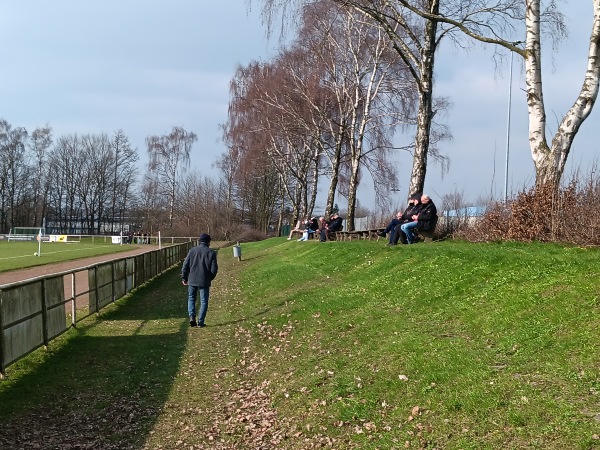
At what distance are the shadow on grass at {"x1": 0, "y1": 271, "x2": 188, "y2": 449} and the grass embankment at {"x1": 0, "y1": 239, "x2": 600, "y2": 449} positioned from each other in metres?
0.03

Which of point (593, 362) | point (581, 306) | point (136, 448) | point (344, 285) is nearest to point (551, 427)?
point (593, 362)

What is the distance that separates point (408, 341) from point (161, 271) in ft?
65.6

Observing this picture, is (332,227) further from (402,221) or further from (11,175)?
(11,175)

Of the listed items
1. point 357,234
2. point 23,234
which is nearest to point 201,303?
Answer: point 357,234

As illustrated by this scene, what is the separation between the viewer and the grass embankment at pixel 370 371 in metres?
4.63

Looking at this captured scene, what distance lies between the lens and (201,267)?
1155 centimetres

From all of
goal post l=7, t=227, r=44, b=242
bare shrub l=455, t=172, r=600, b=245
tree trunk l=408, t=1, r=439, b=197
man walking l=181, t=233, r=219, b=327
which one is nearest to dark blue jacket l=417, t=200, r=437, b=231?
tree trunk l=408, t=1, r=439, b=197

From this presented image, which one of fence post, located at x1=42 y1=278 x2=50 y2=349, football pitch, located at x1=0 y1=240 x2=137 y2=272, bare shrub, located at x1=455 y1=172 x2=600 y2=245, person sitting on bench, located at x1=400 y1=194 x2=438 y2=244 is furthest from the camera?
football pitch, located at x1=0 y1=240 x2=137 y2=272

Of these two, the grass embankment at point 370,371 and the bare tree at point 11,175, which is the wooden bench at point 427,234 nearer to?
the grass embankment at point 370,371

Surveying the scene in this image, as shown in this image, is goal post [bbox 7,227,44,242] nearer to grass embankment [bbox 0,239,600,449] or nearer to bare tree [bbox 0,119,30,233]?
bare tree [bbox 0,119,30,233]

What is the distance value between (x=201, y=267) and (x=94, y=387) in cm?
434

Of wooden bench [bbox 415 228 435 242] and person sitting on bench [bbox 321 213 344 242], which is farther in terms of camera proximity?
person sitting on bench [bbox 321 213 344 242]

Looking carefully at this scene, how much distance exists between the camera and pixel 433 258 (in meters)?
10.8

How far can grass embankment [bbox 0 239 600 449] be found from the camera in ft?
15.2
